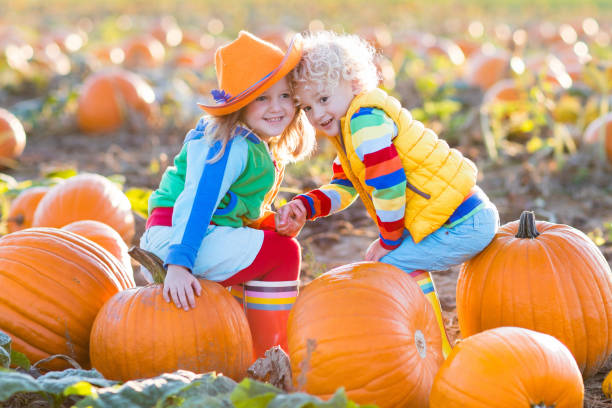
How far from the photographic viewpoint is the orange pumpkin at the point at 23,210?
5.09 meters

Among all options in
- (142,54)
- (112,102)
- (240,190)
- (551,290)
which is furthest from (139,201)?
(142,54)

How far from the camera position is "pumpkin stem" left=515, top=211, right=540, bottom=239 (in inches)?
139

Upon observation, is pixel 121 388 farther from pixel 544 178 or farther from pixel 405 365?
pixel 544 178

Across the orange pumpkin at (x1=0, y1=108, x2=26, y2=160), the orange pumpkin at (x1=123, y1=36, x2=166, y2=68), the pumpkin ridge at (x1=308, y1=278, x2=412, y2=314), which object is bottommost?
the pumpkin ridge at (x1=308, y1=278, x2=412, y2=314)

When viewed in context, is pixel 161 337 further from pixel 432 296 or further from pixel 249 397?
pixel 432 296

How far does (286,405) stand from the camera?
235 cm

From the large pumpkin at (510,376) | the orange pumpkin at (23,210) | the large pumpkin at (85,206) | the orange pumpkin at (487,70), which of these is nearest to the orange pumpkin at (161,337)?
the large pumpkin at (510,376)

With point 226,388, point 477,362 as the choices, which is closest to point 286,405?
point 226,388

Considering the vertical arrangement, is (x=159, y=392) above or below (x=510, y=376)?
above

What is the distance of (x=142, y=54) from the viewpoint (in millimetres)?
13062

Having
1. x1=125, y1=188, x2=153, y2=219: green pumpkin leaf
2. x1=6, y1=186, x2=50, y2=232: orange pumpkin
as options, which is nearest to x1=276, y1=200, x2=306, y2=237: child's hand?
x1=125, y1=188, x2=153, y2=219: green pumpkin leaf

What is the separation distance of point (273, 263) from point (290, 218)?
9.6 inches

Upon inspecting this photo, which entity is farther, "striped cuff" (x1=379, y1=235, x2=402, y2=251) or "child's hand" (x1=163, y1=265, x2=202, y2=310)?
"striped cuff" (x1=379, y1=235, x2=402, y2=251)

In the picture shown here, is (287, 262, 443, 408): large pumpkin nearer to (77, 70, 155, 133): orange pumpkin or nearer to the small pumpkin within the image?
the small pumpkin
